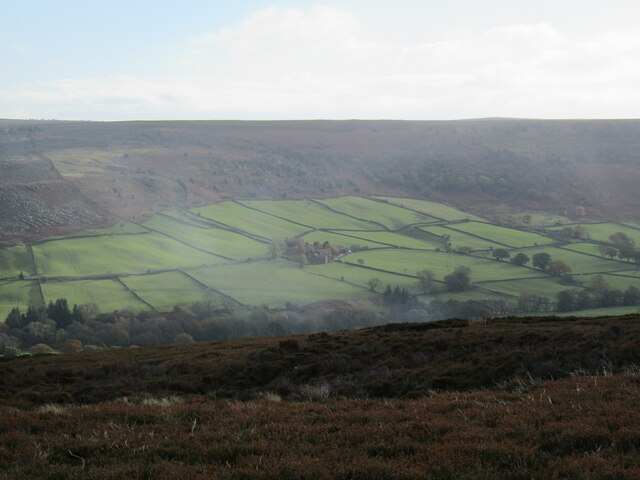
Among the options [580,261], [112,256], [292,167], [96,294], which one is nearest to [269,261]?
[112,256]

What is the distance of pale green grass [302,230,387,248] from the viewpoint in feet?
302

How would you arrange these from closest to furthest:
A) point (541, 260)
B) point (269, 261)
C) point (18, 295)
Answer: point (18, 295) < point (541, 260) < point (269, 261)

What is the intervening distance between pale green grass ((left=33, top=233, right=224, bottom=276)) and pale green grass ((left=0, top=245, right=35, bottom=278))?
1160 mm

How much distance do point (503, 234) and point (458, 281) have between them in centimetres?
3513

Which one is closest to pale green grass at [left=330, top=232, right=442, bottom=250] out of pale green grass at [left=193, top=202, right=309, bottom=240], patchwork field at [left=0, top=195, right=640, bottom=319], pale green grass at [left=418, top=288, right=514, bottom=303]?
patchwork field at [left=0, top=195, right=640, bottom=319]

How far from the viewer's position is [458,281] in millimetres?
72000

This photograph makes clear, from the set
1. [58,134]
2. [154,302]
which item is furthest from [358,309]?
[58,134]

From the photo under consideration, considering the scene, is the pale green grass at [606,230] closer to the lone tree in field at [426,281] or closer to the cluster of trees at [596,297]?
the cluster of trees at [596,297]

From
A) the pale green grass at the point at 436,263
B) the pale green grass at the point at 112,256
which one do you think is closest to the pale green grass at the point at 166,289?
the pale green grass at the point at 112,256

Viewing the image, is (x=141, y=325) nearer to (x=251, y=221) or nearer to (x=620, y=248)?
(x=251, y=221)

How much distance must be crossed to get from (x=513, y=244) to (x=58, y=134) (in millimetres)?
131736

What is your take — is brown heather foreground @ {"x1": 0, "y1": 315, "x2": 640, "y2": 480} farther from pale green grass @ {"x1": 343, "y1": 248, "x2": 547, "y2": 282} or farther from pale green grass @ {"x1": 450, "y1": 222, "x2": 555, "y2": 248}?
pale green grass @ {"x1": 450, "y1": 222, "x2": 555, "y2": 248}

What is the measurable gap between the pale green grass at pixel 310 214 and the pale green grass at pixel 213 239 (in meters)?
17.2

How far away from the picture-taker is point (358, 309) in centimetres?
6525
